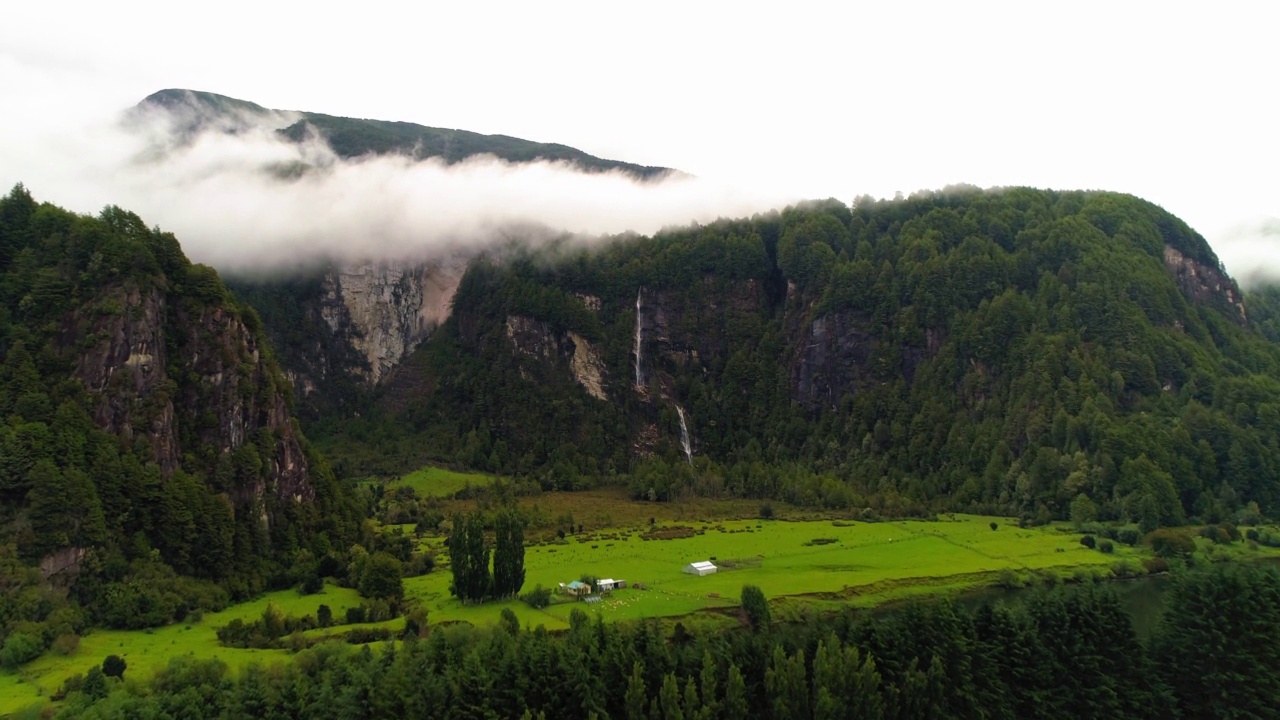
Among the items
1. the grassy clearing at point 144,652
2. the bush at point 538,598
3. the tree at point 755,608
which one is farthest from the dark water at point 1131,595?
the grassy clearing at point 144,652

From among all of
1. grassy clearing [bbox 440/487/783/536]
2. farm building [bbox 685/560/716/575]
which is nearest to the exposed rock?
grassy clearing [bbox 440/487/783/536]

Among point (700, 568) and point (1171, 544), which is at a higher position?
point (1171, 544)

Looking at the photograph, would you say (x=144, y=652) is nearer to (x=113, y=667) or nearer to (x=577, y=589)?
(x=113, y=667)

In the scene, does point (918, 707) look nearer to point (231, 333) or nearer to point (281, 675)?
point (281, 675)

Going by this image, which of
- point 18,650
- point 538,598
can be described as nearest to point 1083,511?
point 538,598

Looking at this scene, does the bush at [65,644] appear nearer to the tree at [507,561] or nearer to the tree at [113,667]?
the tree at [113,667]
